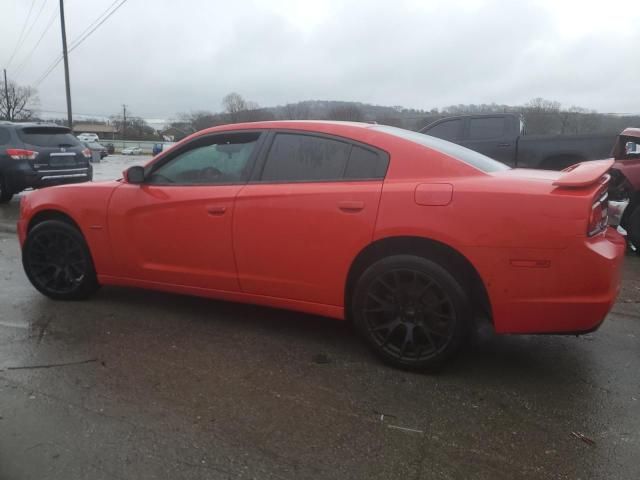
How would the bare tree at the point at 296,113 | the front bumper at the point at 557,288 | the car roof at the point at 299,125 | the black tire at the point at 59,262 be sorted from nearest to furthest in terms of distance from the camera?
the front bumper at the point at 557,288, the car roof at the point at 299,125, the black tire at the point at 59,262, the bare tree at the point at 296,113

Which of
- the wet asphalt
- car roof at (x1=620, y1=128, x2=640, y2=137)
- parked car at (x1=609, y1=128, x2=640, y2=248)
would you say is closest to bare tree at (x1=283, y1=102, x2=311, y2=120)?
the wet asphalt

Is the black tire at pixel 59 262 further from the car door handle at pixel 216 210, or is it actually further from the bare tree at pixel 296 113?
the bare tree at pixel 296 113

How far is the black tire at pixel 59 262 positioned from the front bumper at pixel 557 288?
313 cm

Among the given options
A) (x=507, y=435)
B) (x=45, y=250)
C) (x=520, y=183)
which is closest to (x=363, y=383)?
(x=507, y=435)

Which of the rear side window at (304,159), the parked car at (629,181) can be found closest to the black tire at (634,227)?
the parked car at (629,181)

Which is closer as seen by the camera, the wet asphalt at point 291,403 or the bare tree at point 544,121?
the wet asphalt at point 291,403

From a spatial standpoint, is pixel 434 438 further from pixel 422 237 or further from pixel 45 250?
pixel 45 250

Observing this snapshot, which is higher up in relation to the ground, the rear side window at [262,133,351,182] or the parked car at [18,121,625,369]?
the rear side window at [262,133,351,182]

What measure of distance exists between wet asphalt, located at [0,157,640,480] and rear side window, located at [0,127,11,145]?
7.72 m

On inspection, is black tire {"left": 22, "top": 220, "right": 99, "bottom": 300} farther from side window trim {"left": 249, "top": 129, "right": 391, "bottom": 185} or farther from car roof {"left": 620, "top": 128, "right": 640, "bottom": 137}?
car roof {"left": 620, "top": 128, "right": 640, "bottom": 137}

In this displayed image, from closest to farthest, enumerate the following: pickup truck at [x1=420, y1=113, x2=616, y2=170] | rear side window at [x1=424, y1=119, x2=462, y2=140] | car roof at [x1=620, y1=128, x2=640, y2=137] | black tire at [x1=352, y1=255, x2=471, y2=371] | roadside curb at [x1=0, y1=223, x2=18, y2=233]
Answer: black tire at [x1=352, y1=255, x2=471, y2=371] → car roof at [x1=620, y1=128, x2=640, y2=137] → roadside curb at [x1=0, y1=223, x2=18, y2=233] → pickup truck at [x1=420, y1=113, x2=616, y2=170] → rear side window at [x1=424, y1=119, x2=462, y2=140]

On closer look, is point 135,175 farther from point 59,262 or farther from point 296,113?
point 296,113

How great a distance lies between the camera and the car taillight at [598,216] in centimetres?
272

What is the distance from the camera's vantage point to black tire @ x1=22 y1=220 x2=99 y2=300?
165 inches
